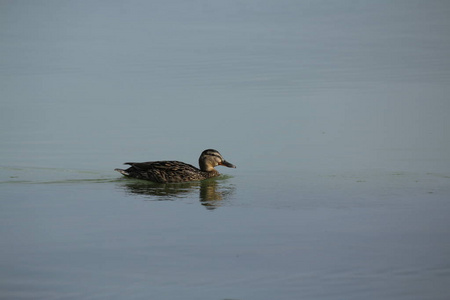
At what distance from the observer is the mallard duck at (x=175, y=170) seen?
12.2 metres

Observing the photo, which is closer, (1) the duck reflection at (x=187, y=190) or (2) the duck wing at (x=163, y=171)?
(1) the duck reflection at (x=187, y=190)

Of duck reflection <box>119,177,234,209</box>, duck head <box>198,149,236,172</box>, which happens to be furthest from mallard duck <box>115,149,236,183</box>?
duck reflection <box>119,177,234,209</box>

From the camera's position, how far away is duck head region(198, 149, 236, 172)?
12.8 meters

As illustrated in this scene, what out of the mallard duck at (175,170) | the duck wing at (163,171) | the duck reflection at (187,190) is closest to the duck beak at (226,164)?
the mallard duck at (175,170)

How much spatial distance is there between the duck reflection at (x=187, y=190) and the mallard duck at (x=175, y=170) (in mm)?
123

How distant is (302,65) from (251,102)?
7091 mm

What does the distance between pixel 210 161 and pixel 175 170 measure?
70 cm

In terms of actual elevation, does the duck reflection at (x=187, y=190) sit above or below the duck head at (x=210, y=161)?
below

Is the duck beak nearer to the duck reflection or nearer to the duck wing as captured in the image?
the duck reflection

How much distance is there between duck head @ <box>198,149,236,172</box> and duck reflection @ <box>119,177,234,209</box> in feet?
0.96

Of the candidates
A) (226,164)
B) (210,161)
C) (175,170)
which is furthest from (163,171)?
(226,164)

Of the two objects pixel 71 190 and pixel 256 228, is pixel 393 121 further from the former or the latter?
pixel 256 228

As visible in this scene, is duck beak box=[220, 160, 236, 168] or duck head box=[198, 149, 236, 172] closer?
duck beak box=[220, 160, 236, 168]

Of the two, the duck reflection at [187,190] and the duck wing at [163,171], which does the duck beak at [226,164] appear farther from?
the duck wing at [163,171]
